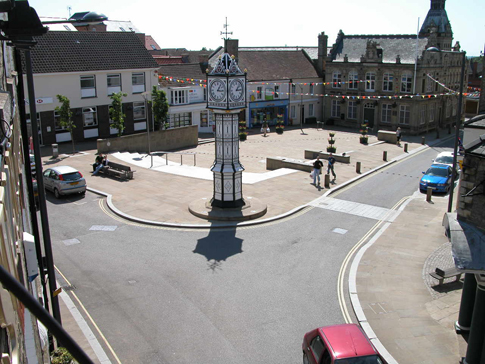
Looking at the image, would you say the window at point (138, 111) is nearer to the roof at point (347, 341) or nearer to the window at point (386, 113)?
the window at point (386, 113)

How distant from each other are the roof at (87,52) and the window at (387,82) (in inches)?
998

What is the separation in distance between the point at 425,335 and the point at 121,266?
974 centimetres

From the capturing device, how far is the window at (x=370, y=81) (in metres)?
53.4

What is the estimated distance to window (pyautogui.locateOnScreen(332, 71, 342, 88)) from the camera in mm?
56875

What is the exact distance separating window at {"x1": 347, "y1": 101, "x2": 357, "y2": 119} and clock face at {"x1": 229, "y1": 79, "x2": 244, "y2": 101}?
3719 centimetres

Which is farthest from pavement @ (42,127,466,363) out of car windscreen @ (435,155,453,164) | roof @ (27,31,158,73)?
roof @ (27,31,158,73)

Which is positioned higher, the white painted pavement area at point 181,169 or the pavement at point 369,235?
the white painted pavement area at point 181,169

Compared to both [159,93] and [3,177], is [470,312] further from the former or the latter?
[159,93]

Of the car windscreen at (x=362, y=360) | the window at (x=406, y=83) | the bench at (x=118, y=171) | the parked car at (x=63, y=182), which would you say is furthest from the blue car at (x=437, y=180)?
the window at (x=406, y=83)

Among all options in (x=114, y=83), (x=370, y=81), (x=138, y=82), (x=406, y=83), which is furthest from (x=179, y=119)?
(x=406, y=83)

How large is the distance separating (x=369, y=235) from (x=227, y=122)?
7948 mm

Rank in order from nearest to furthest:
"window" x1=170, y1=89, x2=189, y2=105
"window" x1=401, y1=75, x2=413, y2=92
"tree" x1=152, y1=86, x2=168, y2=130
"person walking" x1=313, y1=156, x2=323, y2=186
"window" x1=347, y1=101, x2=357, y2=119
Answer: "person walking" x1=313, y1=156, x2=323, y2=186 < "tree" x1=152, y1=86, x2=168, y2=130 < "window" x1=170, y1=89, x2=189, y2=105 < "window" x1=401, y1=75, x2=413, y2=92 < "window" x1=347, y1=101, x2=357, y2=119

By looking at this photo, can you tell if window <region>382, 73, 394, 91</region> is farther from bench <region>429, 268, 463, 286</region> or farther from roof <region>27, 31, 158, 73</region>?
bench <region>429, 268, 463, 286</region>

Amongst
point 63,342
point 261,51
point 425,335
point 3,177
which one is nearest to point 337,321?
point 425,335
